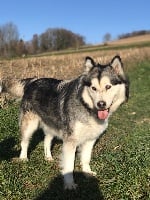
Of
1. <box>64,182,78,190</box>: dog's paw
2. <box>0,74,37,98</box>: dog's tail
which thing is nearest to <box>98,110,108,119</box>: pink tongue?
<box>64,182,78,190</box>: dog's paw

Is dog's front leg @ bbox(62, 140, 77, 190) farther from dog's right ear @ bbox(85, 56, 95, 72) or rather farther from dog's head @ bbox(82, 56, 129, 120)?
dog's right ear @ bbox(85, 56, 95, 72)

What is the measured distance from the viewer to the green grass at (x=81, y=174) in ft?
17.0

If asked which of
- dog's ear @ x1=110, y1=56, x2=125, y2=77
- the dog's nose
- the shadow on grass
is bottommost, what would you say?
the shadow on grass

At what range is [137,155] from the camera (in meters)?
5.81

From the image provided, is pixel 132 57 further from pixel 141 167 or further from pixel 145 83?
pixel 141 167

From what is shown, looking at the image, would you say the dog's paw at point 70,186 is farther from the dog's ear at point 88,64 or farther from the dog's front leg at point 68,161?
the dog's ear at point 88,64

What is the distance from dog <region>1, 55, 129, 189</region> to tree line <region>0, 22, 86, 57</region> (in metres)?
48.9

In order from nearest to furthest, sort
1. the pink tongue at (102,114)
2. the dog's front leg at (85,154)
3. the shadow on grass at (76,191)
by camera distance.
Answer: the shadow on grass at (76,191) → the pink tongue at (102,114) → the dog's front leg at (85,154)

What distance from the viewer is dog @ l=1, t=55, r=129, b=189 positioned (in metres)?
5.85

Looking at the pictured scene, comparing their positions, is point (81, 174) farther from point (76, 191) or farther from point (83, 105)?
point (83, 105)

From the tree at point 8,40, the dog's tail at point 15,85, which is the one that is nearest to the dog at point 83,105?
the dog's tail at point 15,85

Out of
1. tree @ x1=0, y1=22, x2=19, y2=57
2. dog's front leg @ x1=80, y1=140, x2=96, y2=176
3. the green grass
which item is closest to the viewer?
the green grass

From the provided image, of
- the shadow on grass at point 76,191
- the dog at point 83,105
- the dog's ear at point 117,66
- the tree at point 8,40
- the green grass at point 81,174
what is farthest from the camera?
the tree at point 8,40

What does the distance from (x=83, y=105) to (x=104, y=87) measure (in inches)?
20.6
